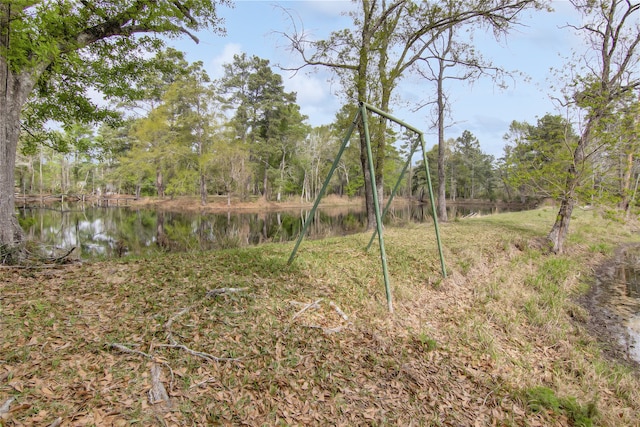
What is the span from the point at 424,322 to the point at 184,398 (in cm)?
386

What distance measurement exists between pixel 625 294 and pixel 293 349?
9219 mm

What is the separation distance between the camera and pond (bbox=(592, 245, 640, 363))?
543 centimetres

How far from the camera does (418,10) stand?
10.1 m

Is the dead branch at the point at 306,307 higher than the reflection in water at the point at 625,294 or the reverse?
higher

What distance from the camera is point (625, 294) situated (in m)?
7.56

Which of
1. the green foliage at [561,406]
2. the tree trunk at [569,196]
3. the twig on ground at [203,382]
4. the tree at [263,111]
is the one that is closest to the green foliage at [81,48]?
the twig on ground at [203,382]

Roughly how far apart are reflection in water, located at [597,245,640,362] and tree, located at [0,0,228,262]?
1119 centimetres

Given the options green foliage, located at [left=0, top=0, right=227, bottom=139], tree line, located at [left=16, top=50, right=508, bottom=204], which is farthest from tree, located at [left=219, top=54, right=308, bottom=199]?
green foliage, located at [left=0, top=0, right=227, bottom=139]

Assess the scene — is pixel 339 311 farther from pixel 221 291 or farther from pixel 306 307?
pixel 221 291

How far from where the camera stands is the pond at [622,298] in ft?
17.8

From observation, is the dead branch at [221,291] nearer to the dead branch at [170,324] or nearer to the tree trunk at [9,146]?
the dead branch at [170,324]

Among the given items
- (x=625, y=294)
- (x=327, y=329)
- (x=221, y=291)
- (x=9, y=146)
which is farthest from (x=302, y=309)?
(x=625, y=294)

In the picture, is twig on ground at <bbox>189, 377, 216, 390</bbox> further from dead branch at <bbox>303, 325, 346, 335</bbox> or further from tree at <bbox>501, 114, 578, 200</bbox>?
tree at <bbox>501, 114, 578, 200</bbox>

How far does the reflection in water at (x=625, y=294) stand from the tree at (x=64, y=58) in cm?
1119
